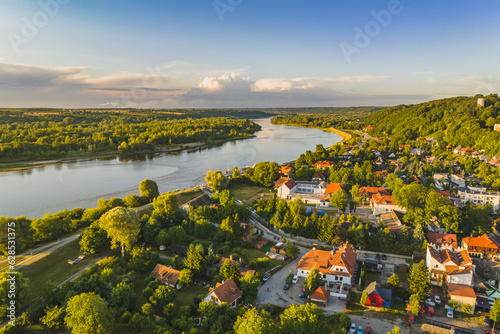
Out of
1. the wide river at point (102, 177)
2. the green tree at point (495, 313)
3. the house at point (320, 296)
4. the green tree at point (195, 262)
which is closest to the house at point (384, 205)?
the green tree at point (495, 313)

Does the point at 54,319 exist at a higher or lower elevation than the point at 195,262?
higher

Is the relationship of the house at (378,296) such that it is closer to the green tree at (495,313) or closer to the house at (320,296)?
the house at (320,296)

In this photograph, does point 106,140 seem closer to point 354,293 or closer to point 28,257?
point 28,257

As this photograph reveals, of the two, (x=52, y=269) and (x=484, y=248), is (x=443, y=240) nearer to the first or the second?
(x=484, y=248)

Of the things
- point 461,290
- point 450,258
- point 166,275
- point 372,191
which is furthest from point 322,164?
point 166,275

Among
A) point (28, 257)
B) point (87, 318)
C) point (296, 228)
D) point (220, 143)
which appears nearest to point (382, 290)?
point (296, 228)

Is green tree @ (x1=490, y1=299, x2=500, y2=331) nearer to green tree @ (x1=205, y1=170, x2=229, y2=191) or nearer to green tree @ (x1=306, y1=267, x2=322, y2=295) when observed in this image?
green tree @ (x1=306, y1=267, x2=322, y2=295)
